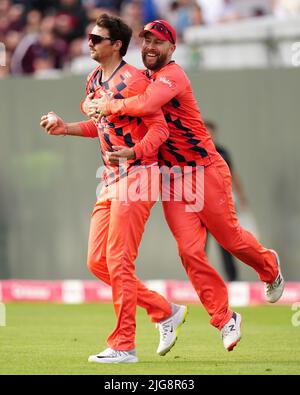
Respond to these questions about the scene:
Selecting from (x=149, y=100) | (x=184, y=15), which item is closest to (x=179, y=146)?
(x=149, y=100)

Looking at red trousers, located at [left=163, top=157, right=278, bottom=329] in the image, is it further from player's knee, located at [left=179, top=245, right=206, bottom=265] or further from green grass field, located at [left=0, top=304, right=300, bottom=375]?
green grass field, located at [left=0, top=304, right=300, bottom=375]

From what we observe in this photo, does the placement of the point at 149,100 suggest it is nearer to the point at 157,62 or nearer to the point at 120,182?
the point at 157,62

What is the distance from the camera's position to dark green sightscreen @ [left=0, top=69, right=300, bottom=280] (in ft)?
49.0

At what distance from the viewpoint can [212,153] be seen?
374 inches

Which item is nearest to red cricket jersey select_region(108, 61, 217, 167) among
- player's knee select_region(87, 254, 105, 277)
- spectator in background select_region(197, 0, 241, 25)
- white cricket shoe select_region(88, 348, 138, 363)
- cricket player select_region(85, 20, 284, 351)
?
cricket player select_region(85, 20, 284, 351)

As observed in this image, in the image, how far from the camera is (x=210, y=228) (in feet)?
31.2

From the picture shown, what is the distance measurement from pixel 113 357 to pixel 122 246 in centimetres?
77

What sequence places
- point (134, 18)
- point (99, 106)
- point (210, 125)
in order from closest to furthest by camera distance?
point (99, 106) < point (210, 125) < point (134, 18)

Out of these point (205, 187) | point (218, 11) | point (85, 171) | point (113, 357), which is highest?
point (218, 11)

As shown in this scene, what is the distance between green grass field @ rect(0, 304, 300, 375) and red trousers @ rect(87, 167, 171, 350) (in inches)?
12.2

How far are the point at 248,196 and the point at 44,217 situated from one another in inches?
97.9

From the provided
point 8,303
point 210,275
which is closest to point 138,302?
point 210,275
